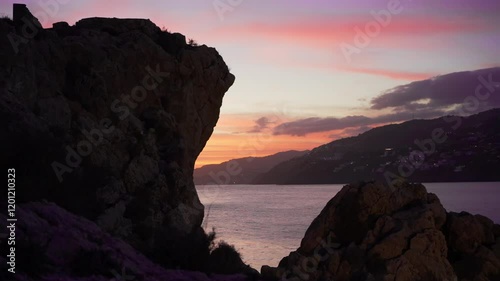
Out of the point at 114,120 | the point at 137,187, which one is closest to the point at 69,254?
the point at 137,187

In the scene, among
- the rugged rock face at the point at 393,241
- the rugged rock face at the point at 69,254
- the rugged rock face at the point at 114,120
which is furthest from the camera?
the rugged rock face at the point at 393,241

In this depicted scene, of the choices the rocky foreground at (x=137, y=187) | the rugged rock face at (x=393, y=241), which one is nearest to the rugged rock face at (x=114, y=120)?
the rocky foreground at (x=137, y=187)

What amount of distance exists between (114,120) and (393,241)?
51.6ft

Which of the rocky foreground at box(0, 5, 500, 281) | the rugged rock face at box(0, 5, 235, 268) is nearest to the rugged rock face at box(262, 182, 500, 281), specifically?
the rocky foreground at box(0, 5, 500, 281)

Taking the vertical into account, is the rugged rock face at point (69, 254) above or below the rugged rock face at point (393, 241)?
above

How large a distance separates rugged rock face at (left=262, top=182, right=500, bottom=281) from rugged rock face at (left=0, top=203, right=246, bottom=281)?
64.7ft

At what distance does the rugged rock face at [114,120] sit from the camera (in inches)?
394

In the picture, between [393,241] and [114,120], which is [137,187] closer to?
[114,120]

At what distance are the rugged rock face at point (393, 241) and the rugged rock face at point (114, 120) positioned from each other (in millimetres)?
9449

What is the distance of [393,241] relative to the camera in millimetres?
26859

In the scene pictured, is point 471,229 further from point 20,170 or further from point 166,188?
point 20,170

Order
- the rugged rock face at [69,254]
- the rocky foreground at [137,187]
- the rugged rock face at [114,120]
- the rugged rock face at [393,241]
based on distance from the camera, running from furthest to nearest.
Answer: the rugged rock face at [393,241]
the rugged rock face at [114,120]
the rocky foreground at [137,187]
the rugged rock face at [69,254]

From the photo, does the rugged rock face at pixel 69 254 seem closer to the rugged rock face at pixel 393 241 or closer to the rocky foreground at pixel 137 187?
Answer: the rocky foreground at pixel 137 187

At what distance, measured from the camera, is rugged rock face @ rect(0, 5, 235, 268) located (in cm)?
1001
